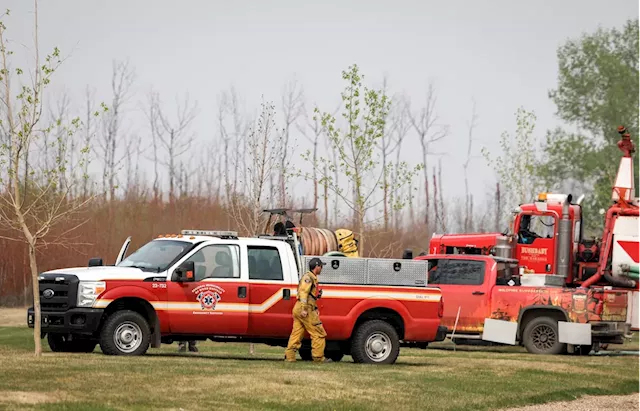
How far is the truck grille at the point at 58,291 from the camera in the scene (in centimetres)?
1927

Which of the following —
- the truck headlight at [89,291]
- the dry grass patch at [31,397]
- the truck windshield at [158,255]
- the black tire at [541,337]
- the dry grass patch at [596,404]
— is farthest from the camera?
the black tire at [541,337]

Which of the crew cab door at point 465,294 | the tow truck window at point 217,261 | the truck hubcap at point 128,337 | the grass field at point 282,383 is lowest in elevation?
the grass field at point 282,383

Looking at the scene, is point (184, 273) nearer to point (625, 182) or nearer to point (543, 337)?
point (543, 337)

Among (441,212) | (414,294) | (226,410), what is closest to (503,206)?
(441,212)

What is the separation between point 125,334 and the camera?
19.4m

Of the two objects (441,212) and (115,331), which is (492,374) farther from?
(441,212)

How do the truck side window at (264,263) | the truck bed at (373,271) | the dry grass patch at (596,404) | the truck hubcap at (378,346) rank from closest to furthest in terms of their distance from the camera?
A: the dry grass patch at (596,404)
the truck side window at (264,263)
the truck bed at (373,271)
the truck hubcap at (378,346)

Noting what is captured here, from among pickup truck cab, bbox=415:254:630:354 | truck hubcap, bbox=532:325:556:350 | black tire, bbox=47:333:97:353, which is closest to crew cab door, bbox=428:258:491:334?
pickup truck cab, bbox=415:254:630:354

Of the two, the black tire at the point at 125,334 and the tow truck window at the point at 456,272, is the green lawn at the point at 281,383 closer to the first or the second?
the black tire at the point at 125,334

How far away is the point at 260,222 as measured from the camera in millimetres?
31859

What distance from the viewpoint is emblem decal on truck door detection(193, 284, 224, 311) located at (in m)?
19.8

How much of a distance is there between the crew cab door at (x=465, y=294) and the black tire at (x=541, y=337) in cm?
99

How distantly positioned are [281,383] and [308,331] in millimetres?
3213

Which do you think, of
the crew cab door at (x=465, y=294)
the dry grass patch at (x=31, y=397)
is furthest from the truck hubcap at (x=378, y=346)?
the dry grass patch at (x=31, y=397)
